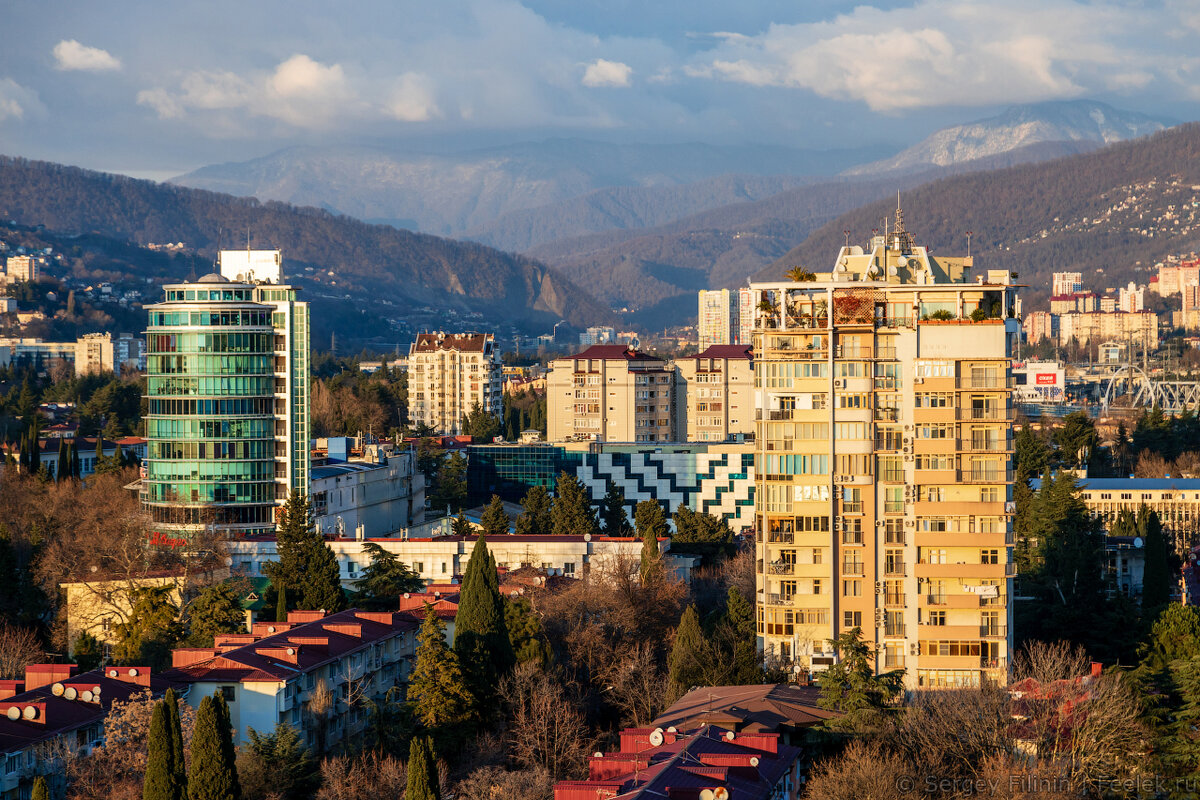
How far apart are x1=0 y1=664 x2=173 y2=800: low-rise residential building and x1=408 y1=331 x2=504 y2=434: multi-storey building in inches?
3334

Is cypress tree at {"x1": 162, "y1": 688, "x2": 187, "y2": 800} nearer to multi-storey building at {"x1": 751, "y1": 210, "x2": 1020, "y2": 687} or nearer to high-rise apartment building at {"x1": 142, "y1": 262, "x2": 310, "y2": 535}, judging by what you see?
multi-storey building at {"x1": 751, "y1": 210, "x2": 1020, "y2": 687}

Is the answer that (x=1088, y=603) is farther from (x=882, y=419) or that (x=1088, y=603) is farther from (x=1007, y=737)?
(x=1007, y=737)

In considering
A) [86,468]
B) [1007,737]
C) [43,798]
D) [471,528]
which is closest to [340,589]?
[471,528]

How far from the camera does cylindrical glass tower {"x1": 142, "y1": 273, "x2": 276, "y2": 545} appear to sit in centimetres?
6225

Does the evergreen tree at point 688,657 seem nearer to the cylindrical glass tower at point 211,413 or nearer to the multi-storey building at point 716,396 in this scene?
the cylindrical glass tower at point 211,413

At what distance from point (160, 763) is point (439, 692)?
316 inches

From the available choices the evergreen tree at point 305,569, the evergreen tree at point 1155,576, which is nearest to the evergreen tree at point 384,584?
the evergreen tree at point 305,569

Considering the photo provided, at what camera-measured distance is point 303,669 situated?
128ft

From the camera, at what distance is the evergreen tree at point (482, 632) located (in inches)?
1547

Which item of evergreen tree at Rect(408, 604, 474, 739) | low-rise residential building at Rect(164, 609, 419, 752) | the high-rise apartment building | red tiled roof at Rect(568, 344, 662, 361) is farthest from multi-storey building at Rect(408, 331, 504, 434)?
evergreen tree at Rect(408, 604, 474, 739)

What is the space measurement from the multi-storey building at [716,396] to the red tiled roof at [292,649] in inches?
2174

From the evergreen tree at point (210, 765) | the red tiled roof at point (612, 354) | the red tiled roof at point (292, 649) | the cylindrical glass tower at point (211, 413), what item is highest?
the red tiled roof at point (612, 354)

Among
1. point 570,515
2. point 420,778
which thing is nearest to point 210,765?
point 420,778

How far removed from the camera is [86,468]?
89562 mm
